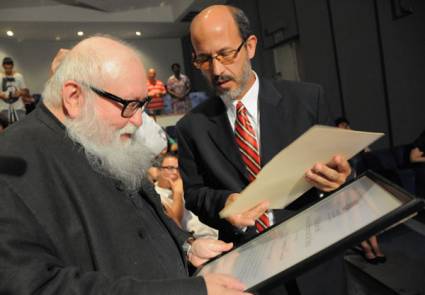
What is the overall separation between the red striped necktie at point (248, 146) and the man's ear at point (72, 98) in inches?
24.0

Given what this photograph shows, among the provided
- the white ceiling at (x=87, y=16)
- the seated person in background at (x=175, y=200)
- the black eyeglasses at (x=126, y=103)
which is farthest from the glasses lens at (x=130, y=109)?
the white ceiling at (x=87, y=16)

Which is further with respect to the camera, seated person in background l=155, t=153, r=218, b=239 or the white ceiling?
the white ceiling

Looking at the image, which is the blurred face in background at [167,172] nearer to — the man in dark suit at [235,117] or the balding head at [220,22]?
the man in dark suit at [235,117]

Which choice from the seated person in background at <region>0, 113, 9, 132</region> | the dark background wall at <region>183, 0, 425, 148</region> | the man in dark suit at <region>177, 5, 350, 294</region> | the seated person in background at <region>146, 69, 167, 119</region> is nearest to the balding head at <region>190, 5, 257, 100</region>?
the man in dark suit at <region>177, 5, 350, 294</region>

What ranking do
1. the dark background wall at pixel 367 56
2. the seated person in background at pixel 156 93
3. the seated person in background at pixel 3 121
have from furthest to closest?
the seated person in background at pixel 156 93
the seated person in background at pixel 3 121
the dark background wall at pixel 367 56

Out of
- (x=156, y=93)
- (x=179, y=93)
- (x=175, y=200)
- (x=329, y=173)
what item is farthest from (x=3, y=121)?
(x=329, y=173)

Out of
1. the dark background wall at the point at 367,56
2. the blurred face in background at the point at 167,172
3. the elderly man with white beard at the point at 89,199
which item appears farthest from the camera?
the dark background wall at the point at 367,56

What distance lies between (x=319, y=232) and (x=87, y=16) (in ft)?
30.9

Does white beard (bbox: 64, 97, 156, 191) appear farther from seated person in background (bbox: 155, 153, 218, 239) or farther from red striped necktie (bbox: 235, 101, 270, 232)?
seated person in background (bbox: 155, 153, 218, 239)

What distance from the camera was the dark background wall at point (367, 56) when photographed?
5.29 meters

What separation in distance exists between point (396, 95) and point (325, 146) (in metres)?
5.13

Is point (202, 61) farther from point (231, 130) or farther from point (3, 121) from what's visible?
point (3, 121)

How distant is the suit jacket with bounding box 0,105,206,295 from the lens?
2.51ft

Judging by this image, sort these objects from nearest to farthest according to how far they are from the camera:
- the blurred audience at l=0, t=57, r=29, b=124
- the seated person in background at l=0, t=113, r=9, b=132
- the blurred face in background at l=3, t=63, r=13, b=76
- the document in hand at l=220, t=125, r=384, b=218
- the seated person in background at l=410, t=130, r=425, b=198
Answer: the document in hand at l=220, t=125, r=384, b=218 < the seated person in background at l=410, t=130, r=425, b=198 < the seated person in background at l=0, t=113, r=9, b=132 < the blurred audience at l=0, t=57, r=29, b=124 < the blurred face in background at l=3, t=63, r=13, b=76
